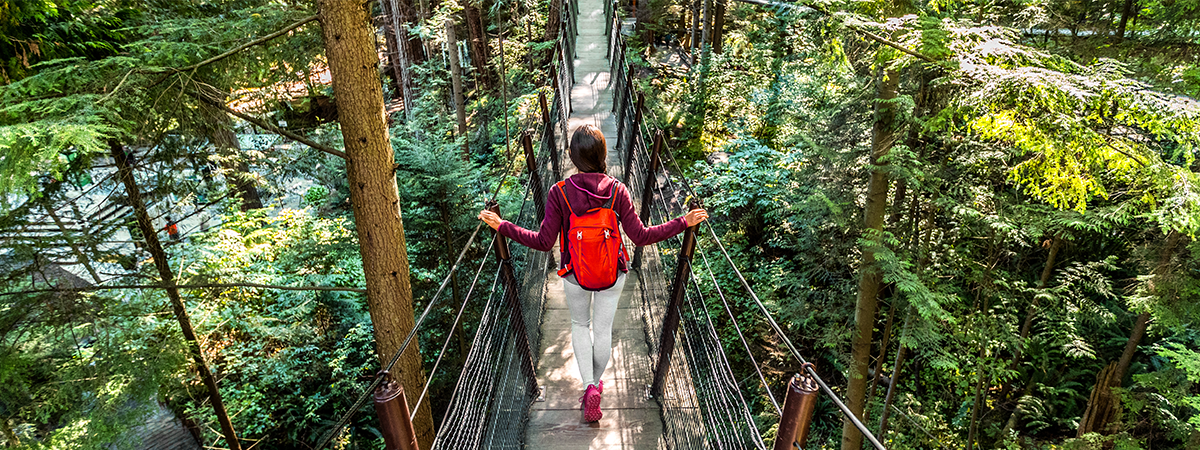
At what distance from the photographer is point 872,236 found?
15.9 feet

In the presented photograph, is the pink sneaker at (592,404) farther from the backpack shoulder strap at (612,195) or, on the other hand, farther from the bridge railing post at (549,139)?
the bridge railing post at (549,139)

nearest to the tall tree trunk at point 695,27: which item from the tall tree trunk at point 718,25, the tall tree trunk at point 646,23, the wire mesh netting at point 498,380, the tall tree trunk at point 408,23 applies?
the tall tree trunk at point 718,25

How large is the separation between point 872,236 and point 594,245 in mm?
3542

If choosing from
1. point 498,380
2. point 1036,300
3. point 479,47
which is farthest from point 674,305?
point 479,47

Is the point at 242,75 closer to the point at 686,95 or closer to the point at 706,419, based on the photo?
the point at 706,419

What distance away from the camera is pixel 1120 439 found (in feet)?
18.1

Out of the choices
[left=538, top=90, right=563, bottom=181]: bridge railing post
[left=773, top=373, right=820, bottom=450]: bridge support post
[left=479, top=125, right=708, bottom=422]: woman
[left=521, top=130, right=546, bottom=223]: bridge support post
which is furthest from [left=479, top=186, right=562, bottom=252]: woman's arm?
[left=538, top=90, right=563, bottom=181]: bridge railing post

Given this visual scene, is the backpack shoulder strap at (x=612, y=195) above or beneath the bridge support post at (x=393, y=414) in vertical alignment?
above

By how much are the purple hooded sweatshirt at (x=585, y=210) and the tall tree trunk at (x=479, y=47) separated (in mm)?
9667

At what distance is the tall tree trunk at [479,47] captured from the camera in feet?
37.9

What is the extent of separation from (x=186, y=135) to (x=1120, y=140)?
5.17 metres

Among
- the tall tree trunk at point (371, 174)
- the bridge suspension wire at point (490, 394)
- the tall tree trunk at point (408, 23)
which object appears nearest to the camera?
the bridge suspension wire at point (490, 394)

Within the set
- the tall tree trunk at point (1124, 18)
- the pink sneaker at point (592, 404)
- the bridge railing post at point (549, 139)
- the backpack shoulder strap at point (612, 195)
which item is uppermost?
the tall tree trunk at point (1124, 18)

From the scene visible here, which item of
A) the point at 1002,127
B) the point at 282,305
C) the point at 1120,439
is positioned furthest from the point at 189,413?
the point at 1120,439
